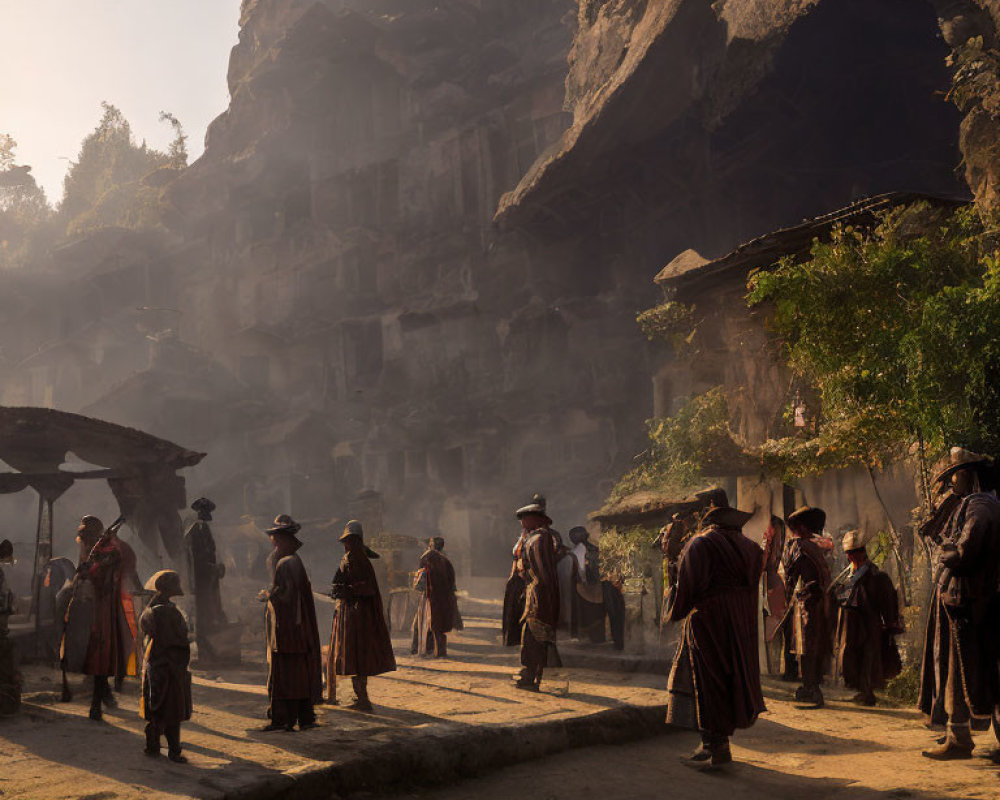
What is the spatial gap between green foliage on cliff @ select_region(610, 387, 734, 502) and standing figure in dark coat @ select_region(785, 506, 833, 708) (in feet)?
12.0

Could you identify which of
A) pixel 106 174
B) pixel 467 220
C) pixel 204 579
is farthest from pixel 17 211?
pixel 204 579

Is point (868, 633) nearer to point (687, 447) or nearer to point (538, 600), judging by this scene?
point (538, 600)

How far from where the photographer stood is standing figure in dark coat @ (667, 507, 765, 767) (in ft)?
21.4

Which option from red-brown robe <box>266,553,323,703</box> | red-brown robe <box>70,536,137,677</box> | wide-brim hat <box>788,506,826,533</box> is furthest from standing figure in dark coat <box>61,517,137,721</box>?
wide-brim hat <box>788,506,826,533</box>

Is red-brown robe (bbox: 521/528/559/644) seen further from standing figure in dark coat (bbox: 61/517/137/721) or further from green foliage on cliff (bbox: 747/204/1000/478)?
standing figure in dark coat (bbox: 61/517/137/721)

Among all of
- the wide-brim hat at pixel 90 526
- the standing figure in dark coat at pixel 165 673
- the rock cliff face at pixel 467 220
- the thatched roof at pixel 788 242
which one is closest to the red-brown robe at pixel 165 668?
the standing figure in dark coat at pixel 165 673

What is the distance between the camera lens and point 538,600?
10.2 metres

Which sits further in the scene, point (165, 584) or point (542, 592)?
point (542, 592)

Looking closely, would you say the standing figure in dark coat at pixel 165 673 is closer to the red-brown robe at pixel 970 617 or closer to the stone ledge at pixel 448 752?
the stone ledge at pixel 448 752

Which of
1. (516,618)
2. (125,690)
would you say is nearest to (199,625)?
(125,690)

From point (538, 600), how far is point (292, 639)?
10.1ft

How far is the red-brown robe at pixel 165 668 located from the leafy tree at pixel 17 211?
71974 mm

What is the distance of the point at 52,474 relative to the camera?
16.0m

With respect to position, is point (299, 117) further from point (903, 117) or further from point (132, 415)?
point (903, 117)
